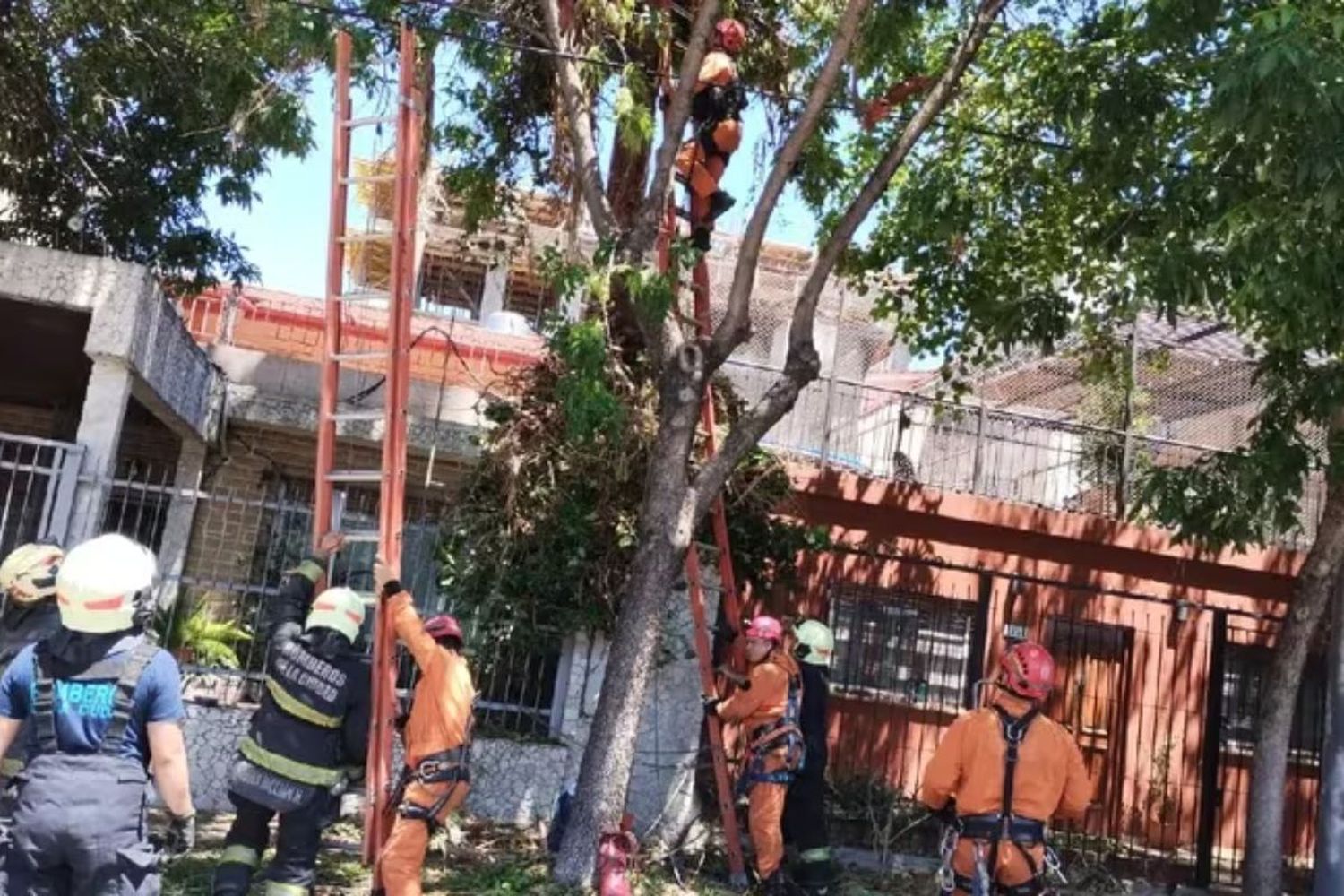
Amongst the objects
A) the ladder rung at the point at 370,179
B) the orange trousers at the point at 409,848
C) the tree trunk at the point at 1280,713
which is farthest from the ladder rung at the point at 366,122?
the tree trunk at the point at 1280,713

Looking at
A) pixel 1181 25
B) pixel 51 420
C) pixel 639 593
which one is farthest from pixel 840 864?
pixel 51 420

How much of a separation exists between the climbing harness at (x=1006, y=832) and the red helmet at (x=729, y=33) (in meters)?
4.34

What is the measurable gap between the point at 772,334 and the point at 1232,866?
884cm

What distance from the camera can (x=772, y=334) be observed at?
1680 centimetres

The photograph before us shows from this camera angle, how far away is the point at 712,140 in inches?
301

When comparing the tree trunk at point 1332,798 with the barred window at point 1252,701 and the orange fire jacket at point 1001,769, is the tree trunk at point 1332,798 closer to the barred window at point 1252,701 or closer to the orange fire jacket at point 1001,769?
the orange fire jacket at point 1001,769

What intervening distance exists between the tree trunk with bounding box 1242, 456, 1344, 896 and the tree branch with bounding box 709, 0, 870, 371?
4.25 meters

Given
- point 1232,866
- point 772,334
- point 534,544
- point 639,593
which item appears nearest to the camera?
point 639,593

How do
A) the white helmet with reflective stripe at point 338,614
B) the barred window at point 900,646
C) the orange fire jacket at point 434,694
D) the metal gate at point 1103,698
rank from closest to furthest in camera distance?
1. the white helmet with reflective stripe at point 338,614
2. the orange fire jacket at point 434,694
3. the metal gate at point 1103,698
4. the barred window at point 900,646

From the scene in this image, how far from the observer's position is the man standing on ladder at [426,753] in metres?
5.59

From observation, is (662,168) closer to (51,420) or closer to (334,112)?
(334,112)

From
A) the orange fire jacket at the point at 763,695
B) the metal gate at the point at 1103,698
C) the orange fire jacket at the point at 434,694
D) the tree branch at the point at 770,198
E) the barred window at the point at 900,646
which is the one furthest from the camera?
the barred window at the point at 900,646

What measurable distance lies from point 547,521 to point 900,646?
3790 mm

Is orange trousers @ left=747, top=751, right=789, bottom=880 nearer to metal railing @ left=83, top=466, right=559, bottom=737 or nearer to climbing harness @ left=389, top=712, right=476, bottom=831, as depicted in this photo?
metal railing @ left=83, top=466, right=559, bottom=737
